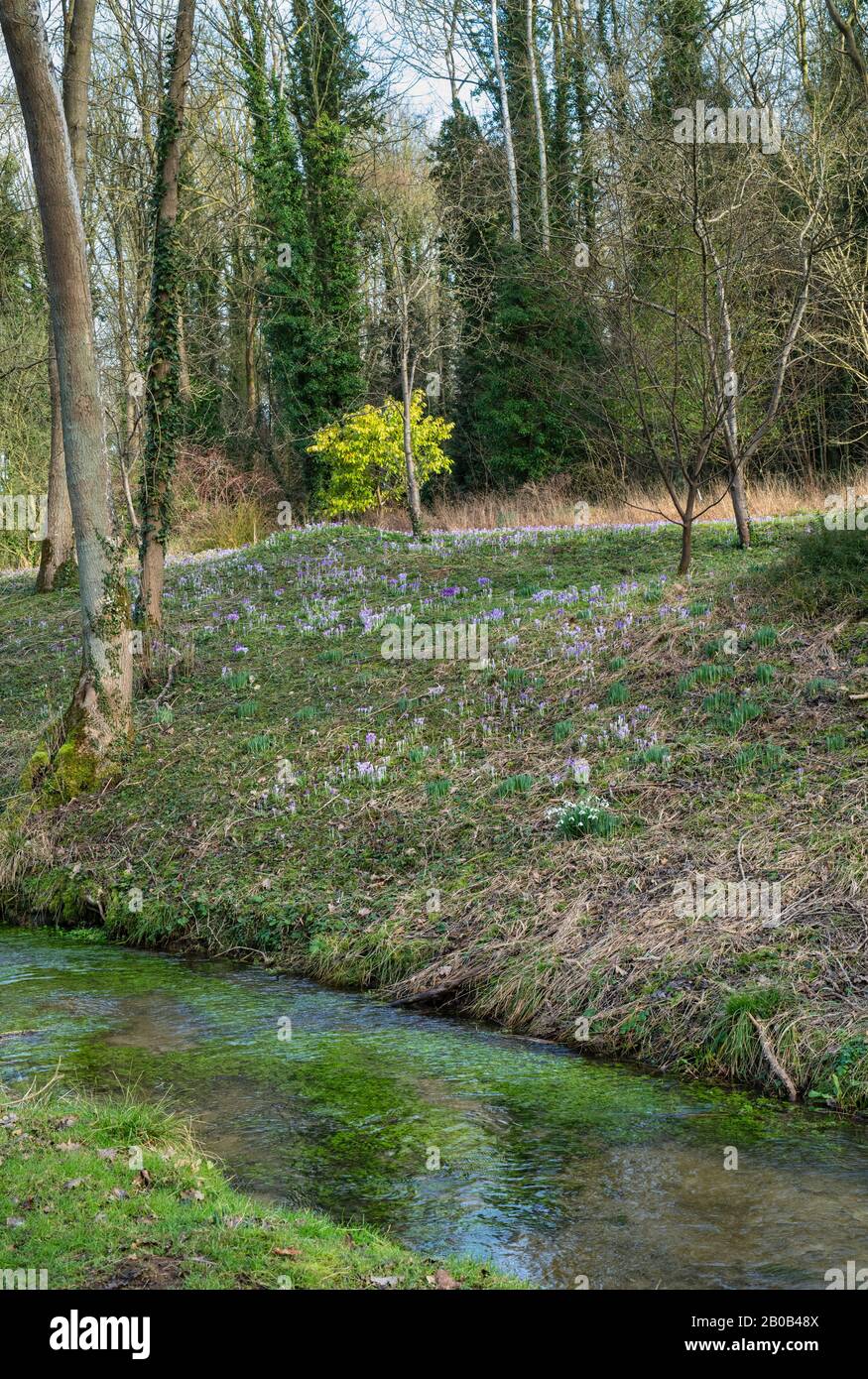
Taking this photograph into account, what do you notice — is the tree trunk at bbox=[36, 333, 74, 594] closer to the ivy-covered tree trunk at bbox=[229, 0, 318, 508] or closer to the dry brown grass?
the dry brown grass

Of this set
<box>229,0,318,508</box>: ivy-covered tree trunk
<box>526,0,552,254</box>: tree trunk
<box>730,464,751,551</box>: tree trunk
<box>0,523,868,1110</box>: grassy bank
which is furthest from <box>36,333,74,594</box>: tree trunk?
<box>526,0,552,254</box>: tree trunk

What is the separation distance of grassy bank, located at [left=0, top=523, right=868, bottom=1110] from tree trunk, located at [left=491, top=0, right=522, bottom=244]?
2008 cm

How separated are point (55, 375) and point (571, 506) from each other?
38.1 feet

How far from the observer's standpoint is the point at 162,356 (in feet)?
44.1

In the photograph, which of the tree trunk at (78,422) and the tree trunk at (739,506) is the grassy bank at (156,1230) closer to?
the tree trunk at (78,422)

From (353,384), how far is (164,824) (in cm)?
2144

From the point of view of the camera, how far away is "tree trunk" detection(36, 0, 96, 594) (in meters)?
14.0

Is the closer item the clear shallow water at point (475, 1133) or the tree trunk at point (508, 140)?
the clear shallow water at point (475, 1133)

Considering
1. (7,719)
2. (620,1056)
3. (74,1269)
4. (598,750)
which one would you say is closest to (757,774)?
(598,750)

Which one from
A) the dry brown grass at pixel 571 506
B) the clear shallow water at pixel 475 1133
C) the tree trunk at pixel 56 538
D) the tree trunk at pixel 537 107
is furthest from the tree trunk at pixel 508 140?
the clear shallow water at pixel 475 1133

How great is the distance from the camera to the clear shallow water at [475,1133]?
4.66 metres

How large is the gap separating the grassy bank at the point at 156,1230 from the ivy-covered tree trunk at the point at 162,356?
8.89m

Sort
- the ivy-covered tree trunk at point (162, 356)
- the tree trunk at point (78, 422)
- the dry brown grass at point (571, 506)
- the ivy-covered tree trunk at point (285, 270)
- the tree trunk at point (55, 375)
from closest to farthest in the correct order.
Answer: the tree trunk at point (78, 422), the ivy-covered tree trunk at point (162, 356), the tree trunk at point (55, 375), the dry brown grass at point (571, 506), the ivy-covered tree trunk at point (285, 270)

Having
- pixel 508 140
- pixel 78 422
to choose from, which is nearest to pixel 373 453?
pixel 508 140
